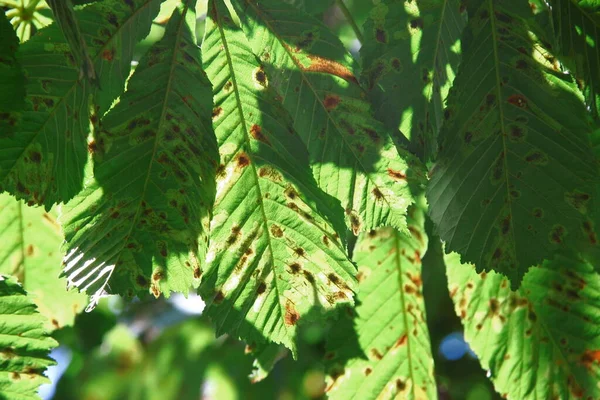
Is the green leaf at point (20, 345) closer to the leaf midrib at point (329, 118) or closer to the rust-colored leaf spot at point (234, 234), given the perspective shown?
the rust-colored leaf spot at point (234, 234)

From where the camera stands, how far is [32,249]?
1.29 m

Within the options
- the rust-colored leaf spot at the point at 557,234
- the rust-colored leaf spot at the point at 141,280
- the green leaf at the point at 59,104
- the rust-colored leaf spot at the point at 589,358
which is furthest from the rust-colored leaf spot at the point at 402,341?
the green leaf at the point at 59,104

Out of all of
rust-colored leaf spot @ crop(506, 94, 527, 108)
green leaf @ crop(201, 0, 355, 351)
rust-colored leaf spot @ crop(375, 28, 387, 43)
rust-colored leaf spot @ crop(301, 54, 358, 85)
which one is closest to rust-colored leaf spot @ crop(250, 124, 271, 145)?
green leaf @ crop(201, 0, 355, 351)

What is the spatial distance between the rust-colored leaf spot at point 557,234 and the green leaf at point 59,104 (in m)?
0.56

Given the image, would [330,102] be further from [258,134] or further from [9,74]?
[9,74]

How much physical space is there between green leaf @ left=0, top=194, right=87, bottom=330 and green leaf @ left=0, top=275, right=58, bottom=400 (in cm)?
29

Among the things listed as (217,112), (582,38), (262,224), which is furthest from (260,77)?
(582,38)

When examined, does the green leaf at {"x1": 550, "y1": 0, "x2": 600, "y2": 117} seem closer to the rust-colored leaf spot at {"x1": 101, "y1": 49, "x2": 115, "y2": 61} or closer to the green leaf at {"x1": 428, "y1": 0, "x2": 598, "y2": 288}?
the green leaf at {"x1": 428, "y1": 0, "x2": 598, "y2": 288}

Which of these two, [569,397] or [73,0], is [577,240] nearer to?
[569,397]

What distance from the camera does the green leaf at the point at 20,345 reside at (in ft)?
3.07

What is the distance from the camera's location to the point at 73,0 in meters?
0.98

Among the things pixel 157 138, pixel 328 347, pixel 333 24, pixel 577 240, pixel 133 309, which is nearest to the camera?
pixel 157 138

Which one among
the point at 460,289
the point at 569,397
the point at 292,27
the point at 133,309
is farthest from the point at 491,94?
the point at 133,309

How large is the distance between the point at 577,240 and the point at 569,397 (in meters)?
0.25
